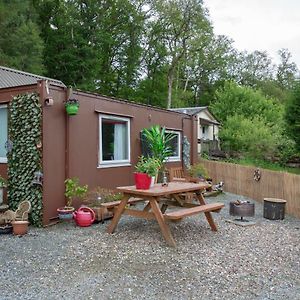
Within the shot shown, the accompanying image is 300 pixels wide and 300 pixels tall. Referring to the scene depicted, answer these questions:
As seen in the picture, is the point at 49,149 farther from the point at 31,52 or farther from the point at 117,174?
the point at 31,52

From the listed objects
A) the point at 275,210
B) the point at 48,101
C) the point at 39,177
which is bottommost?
the point at 275,210

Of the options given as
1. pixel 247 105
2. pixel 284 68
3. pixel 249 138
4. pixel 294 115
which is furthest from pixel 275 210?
pixel 284 68

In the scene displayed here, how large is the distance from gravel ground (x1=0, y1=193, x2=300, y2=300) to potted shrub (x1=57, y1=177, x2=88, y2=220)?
22 centimetres

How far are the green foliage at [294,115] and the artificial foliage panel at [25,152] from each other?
1049 cm

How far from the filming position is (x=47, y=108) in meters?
5.86

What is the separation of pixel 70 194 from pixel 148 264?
2628 mm

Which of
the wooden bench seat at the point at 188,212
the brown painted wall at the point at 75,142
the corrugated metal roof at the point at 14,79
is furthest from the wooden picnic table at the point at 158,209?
the corrugated metal roof at the point at 14,79

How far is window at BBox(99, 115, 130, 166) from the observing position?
7461 mm

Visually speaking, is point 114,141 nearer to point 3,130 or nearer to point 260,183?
point 3,130

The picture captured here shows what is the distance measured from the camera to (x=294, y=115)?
1359 centimetres

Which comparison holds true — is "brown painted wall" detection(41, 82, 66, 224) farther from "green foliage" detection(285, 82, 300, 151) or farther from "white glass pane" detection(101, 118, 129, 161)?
"green foliage" detection(285, 82, 300, 151)

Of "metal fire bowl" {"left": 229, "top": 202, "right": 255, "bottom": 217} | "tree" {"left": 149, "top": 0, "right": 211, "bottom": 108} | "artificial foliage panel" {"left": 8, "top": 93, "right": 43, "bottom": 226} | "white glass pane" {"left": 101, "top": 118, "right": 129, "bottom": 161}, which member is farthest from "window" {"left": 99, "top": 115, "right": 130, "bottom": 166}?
"tree" {"left": 149, "top": 0, "right": 211, "bottom": 108}

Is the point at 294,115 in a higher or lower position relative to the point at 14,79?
lower

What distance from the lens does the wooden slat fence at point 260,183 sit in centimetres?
754
